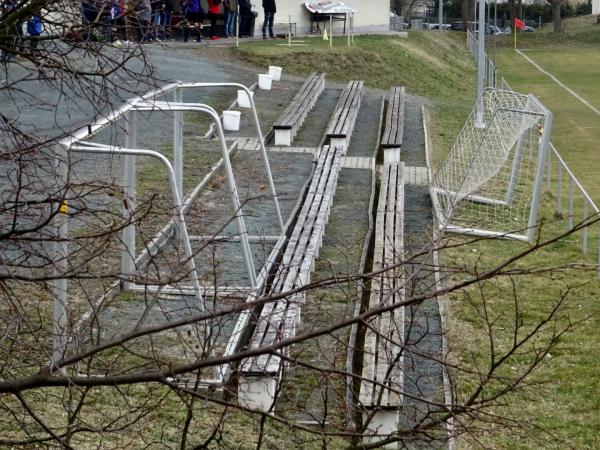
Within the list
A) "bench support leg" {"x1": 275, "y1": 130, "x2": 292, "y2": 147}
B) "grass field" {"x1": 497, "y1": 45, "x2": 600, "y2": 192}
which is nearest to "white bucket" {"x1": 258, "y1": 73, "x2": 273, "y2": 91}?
"grass field" {"x1": 497, "y1": 45, "x2": 600, "y2": 192}

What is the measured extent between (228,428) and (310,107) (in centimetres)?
1674

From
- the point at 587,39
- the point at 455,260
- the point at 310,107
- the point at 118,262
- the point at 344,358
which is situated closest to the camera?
the point at 344,358

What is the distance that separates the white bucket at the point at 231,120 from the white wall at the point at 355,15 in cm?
2409

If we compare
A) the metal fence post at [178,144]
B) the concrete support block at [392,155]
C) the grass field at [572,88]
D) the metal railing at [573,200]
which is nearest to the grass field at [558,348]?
the grass field at [572,88]

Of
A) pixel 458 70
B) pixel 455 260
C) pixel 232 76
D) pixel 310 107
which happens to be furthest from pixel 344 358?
pixel 458 70

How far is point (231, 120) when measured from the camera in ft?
65.1

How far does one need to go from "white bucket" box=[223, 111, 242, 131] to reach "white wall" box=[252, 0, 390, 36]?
24.1 m

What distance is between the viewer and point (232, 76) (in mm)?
27984

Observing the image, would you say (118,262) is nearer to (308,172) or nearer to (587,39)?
(308,172)

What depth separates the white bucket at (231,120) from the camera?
1986 centimetres

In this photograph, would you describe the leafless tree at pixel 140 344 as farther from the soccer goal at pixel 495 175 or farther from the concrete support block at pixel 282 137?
the concrete support block at pixel 282 137

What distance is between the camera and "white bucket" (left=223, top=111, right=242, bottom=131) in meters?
19.9

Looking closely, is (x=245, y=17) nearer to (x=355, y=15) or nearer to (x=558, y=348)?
(x=355, y=15)

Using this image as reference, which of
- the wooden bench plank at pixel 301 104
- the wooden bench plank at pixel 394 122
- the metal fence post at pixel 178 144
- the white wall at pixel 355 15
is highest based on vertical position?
the white wall at pixel 355 15
